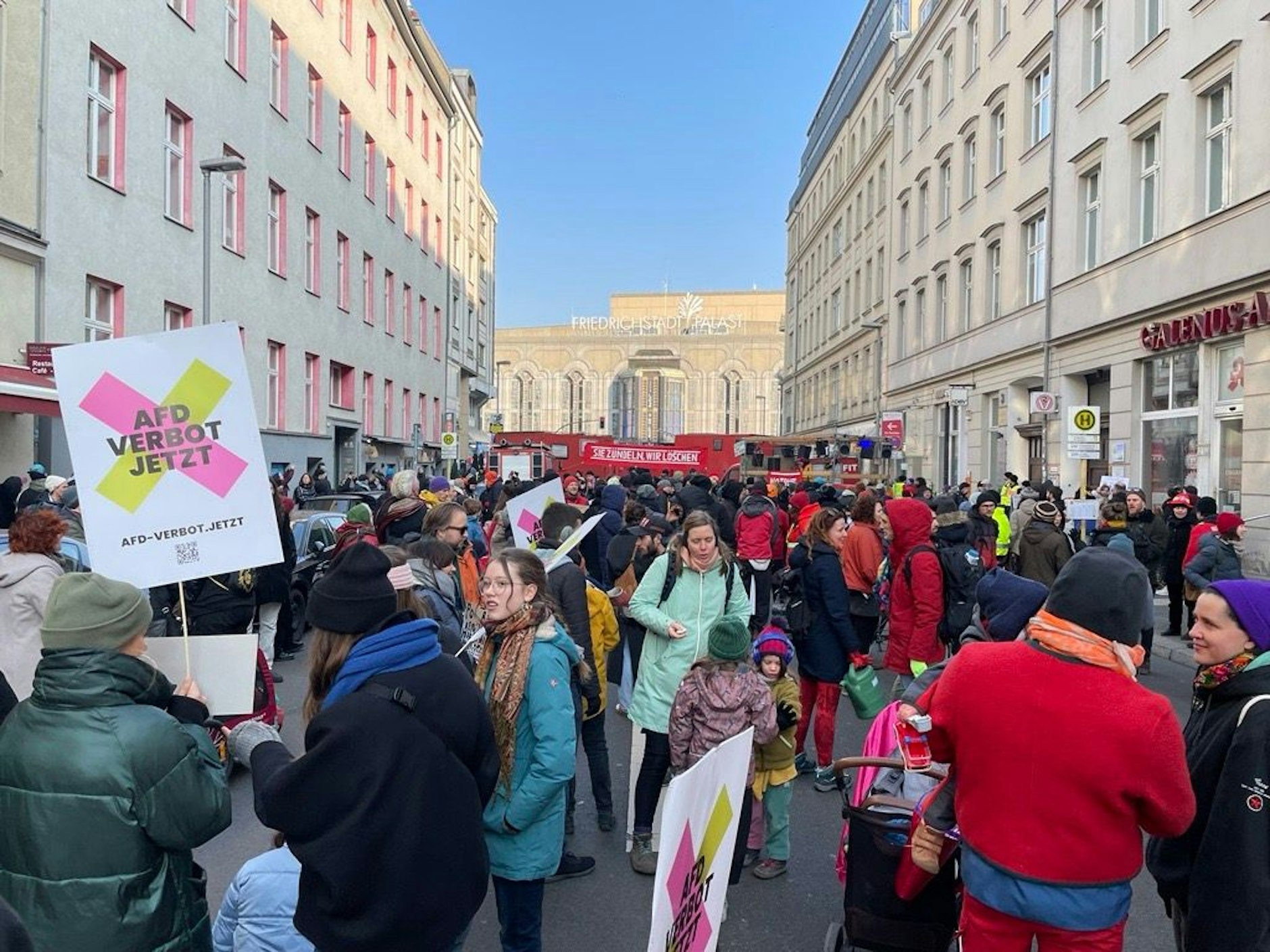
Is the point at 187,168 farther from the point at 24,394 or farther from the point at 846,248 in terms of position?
the point at 846,248

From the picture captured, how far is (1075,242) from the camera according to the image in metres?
21.3

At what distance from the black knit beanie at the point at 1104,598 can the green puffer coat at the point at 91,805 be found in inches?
91.2

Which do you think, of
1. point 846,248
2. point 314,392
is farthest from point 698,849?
point 846,248

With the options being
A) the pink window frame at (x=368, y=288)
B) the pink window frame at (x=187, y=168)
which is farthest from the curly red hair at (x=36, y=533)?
the pink window frame at (x=368, y=288)

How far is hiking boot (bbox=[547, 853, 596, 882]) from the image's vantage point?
4750 mm

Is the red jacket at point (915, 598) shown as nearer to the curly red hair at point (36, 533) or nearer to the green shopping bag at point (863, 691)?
the green shopping bag at point (863, 691)

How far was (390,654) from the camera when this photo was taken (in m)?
2.47

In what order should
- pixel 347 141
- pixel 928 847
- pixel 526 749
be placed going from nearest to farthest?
pixel 928 847, pixel 526 749, pixel 347 141

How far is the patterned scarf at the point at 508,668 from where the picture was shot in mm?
3371

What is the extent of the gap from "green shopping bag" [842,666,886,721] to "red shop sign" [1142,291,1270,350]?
12.1 meters

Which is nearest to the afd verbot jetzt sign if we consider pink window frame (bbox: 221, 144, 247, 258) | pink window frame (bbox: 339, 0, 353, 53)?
pink window frame (bbox: 221, 144, 247, 258)

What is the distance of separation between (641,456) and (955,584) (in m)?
18.8

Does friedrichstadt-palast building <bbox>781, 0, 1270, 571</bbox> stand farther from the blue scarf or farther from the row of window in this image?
the blue scarf

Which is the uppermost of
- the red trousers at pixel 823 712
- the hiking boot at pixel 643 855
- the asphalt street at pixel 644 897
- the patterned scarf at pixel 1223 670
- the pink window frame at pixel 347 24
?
the pink window frame at pixel 347 24
